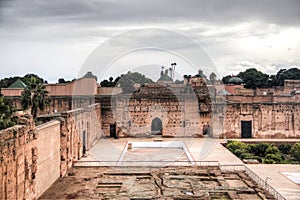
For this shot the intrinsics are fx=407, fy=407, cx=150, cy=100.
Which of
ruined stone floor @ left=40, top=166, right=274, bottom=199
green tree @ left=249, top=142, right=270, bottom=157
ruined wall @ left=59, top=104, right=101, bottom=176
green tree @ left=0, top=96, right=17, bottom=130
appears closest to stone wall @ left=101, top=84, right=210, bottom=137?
ruined wall @ left=59, top=104, right=101, bottom=176

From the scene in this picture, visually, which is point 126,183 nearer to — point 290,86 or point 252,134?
point 252,134

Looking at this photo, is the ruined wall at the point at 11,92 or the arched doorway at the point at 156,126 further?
the ruined wall at the point at 11,92

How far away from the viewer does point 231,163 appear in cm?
1908

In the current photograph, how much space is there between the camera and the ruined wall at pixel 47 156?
1359cm

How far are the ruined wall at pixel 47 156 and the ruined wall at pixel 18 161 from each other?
709 millimetres

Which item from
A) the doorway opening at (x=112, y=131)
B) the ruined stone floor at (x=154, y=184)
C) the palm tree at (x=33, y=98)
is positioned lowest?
the ruined stone floor at (x=154, y=184)

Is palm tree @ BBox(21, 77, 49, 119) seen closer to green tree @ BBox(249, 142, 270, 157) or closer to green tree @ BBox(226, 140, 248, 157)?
green tree @ BBox(226, 140, 248, 157)

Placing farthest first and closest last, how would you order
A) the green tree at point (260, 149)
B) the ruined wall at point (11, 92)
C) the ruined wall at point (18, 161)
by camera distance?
the ruined wall at point (11, 92)
the green tree at point (260, 149)
the ruined wall at point (18, 161)

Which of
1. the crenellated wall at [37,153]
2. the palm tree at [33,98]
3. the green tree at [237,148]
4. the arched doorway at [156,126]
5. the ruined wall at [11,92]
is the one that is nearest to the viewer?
the crenellated wall at [37,153]

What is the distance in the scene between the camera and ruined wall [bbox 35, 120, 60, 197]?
13591 millimetres

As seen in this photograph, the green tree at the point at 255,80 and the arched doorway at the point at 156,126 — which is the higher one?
the green tree at the point at 255,80

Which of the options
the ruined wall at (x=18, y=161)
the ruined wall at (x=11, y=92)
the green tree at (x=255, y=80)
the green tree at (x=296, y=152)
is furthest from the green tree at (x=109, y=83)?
the ruined wall at (x=18, y=161)

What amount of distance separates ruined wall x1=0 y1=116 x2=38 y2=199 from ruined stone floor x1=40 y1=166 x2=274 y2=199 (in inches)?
60.5

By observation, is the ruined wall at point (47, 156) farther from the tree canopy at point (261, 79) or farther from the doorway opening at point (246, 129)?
the tree canopy at point (261, 79)
